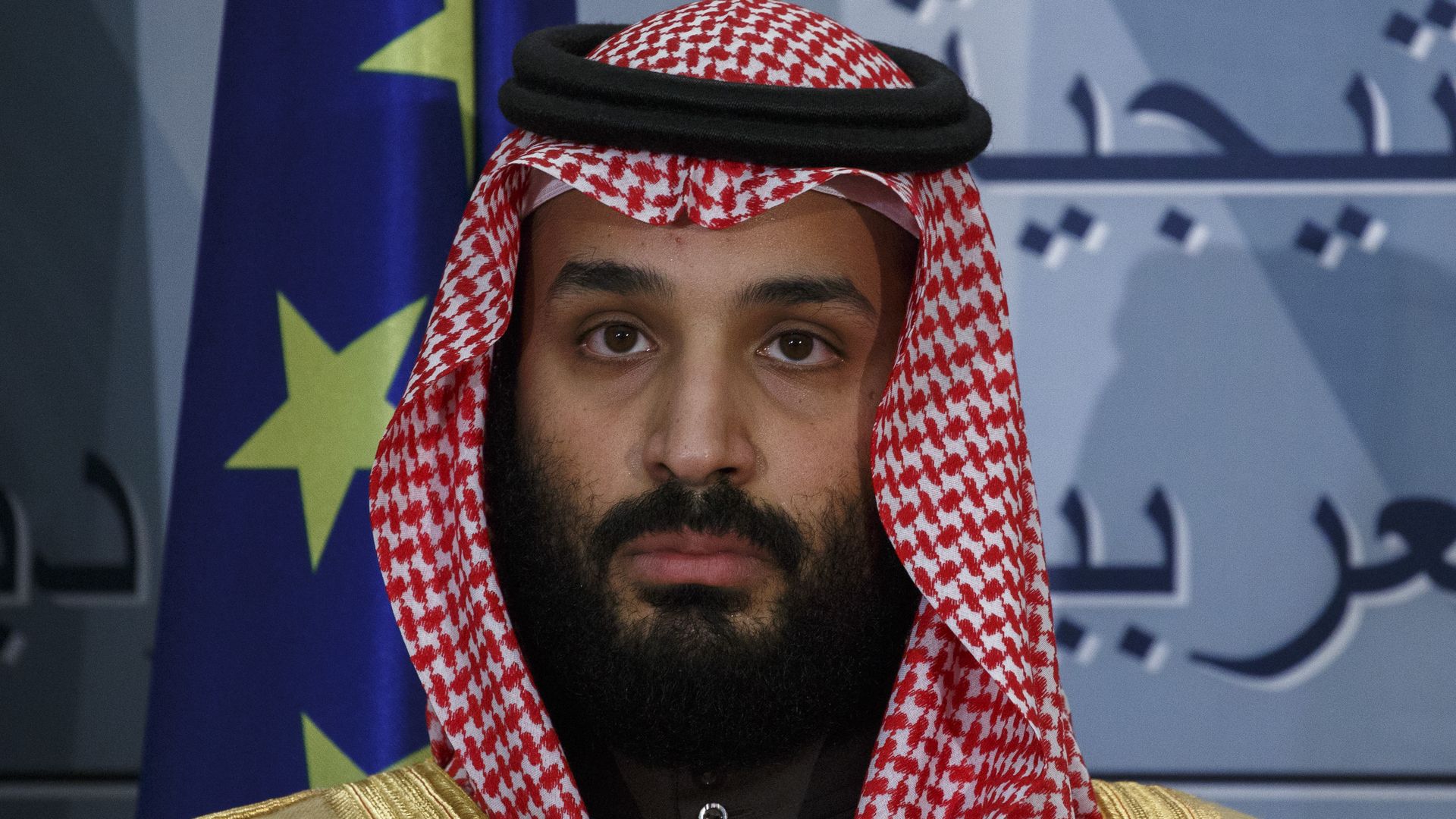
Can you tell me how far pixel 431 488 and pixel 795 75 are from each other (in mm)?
533

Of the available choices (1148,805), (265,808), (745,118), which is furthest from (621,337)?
(1148,805)

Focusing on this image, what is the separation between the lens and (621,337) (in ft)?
3.92

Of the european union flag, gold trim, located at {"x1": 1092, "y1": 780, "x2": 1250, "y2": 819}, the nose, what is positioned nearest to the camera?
the nose

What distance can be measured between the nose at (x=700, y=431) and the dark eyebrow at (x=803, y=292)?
72 mm

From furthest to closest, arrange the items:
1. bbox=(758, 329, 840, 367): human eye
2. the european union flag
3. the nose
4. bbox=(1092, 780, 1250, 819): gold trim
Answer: the european union flag < bbox=(1092, 780, 1250, 819): gold trim < bbox=(758, 329, 840, 367): human eye < the nose

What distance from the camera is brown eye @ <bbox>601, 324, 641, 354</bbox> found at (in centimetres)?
119

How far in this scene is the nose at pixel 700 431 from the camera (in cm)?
108

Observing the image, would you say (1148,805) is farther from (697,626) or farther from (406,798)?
(406,798)

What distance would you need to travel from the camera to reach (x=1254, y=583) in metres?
1.98

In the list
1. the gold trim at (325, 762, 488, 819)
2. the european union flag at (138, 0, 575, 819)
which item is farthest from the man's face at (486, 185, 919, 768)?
the european union flag at (138, 0, 575, 819)

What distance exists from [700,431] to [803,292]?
0.17 metres

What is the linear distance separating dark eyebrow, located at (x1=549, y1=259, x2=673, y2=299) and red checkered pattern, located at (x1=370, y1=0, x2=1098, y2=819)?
51 millimetres

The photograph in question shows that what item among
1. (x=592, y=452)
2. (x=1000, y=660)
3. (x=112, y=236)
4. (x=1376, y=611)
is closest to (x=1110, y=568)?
(x=1376, y=611)

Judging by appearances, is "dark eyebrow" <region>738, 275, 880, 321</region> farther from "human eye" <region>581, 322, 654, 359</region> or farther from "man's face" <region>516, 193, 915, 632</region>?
"human eye" <region>581, 322, 654, 359</region>
